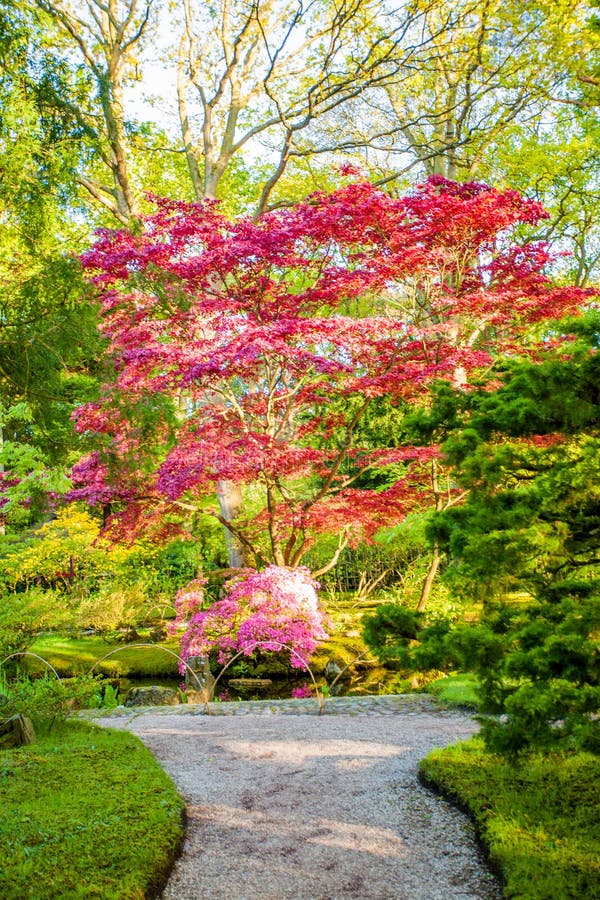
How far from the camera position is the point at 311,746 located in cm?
512

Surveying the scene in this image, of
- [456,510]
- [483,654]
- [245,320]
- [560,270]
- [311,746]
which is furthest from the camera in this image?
[560,270]

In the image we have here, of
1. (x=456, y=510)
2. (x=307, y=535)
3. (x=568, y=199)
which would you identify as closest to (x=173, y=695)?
(x=307, y=535)

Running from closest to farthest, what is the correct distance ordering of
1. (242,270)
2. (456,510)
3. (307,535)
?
(456,510) → (242,270) → (307,535)

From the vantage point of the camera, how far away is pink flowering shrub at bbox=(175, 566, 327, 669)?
725 cm

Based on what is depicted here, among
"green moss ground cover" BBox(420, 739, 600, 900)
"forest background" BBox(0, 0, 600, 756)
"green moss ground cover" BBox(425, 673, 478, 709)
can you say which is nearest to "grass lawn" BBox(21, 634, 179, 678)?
"forest background" BBox(0, 0, 600, 756)

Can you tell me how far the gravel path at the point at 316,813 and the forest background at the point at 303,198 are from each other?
98 centimetres

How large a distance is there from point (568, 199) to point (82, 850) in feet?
47.0

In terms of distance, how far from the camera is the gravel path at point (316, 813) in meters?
3.12

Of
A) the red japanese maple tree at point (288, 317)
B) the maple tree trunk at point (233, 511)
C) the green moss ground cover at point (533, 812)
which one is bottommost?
the green moss ground cover at point (533, 812)

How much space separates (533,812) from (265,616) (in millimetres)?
4054

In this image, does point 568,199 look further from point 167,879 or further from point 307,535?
point 167,879

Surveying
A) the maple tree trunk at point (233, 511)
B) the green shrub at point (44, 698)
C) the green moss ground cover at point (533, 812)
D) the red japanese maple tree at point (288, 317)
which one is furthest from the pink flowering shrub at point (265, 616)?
the green moss ground cover at point (533, 812)

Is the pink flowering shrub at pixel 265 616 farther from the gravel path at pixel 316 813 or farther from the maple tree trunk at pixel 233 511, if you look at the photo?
the maple tree trunk at pixel 233 511

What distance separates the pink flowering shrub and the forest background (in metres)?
1.41
